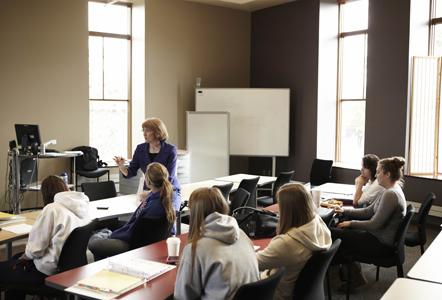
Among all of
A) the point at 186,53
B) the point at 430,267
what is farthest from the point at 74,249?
the point at 186,53

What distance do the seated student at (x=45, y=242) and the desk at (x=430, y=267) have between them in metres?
2.00

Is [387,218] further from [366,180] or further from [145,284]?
[145,284]

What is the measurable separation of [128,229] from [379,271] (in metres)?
2.62

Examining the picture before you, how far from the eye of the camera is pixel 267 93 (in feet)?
26.5

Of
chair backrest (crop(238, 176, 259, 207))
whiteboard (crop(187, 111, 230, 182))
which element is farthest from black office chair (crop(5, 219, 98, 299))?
whiteboard (crop(187, 111, 230, 182))

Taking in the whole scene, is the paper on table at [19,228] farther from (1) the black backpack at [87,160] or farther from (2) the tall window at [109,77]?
(2) the tall window at [109,77]

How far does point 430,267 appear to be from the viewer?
2566 mm

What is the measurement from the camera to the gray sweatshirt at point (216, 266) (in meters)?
1.97

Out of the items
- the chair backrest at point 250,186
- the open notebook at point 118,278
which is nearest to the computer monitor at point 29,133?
the chair backrest at point 250,186

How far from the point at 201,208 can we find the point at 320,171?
545 cm

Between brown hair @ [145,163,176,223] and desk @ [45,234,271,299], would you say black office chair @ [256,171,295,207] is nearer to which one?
brown hair @ [145,163,176,223]

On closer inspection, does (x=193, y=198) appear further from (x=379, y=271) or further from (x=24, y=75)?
(x=24, y=75)

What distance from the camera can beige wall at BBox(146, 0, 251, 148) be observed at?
8047mm

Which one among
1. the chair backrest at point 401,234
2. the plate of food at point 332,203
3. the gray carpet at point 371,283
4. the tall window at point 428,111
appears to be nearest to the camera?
the chair backrest at point 401,234
